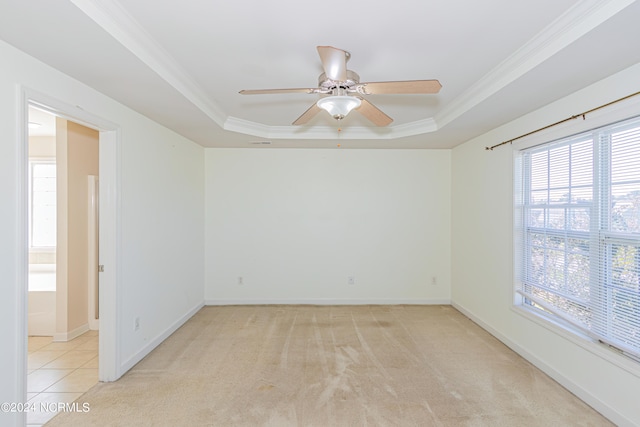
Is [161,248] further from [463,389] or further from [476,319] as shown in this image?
[476,319]

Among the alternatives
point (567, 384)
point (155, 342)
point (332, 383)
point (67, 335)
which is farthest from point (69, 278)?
point (567, 384)

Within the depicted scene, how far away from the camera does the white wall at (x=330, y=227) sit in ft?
16.0

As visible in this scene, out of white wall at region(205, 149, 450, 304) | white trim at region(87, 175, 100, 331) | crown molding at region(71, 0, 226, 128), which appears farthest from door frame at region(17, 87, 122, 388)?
white wall at region(205, 149, 450, 304)

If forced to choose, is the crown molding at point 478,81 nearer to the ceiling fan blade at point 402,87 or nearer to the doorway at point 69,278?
the ceiling fan blade at point 402,87

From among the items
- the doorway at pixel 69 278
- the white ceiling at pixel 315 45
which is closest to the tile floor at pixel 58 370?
the doorway at pixel 69 278

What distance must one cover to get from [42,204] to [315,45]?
518cm

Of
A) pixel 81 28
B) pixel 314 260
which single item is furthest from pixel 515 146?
pixel 81 28

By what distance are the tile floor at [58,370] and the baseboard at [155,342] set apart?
240mm

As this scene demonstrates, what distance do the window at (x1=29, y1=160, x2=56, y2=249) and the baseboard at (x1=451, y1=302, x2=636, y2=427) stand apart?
630cm

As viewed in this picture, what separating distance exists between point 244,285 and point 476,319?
327cm

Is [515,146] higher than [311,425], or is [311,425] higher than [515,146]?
[515,146]

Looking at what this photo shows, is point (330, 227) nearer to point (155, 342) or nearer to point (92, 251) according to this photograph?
point (155, 342)

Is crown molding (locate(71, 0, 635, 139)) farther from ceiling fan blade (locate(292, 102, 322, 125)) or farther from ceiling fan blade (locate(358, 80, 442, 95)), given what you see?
ceiling fan blade (locate(292, 102, 322, 125))

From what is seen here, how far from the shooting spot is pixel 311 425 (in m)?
2.17
